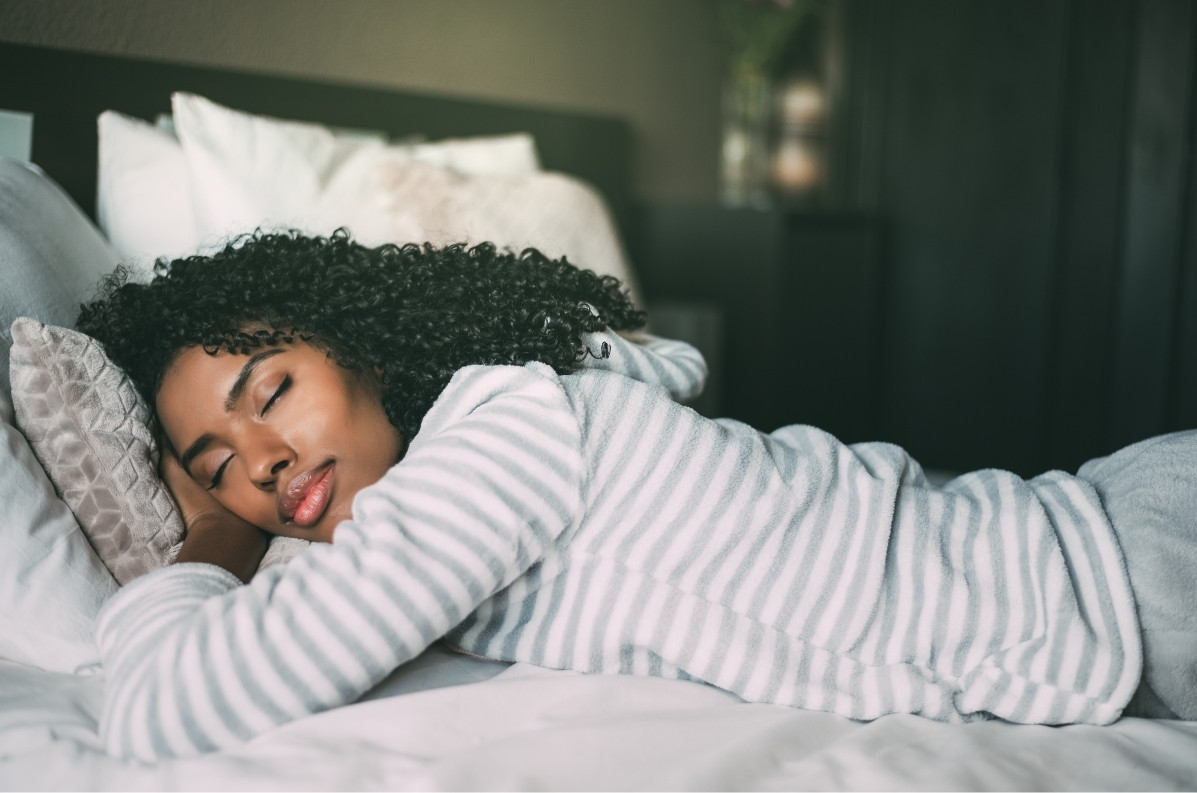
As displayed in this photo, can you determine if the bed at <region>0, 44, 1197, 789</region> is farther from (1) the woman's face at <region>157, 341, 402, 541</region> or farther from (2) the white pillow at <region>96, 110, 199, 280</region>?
(1) the woman's face at <region>157, 341, 402, 541</region>

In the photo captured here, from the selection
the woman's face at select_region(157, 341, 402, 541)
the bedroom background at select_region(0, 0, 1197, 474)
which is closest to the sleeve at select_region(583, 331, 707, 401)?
the woman's face at select_region(157, 341, 402, 541)

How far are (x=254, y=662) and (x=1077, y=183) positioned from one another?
260 centimetres

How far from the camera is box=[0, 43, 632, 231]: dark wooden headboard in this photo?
4.60 ft

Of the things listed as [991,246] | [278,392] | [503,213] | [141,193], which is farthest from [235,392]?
[991,246]

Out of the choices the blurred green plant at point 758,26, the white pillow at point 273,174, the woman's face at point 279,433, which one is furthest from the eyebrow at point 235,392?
the blurred green plant at point 758,26

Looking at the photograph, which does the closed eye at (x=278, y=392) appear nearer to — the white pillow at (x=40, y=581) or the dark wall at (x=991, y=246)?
the white pillow at (x=40, y=581)

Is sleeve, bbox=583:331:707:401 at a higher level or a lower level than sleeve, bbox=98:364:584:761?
higher

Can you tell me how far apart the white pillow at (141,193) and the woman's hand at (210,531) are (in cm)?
48

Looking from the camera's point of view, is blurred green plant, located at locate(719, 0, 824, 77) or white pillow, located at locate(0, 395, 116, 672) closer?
white pillow, located at locate(0, 395, 116, 672)

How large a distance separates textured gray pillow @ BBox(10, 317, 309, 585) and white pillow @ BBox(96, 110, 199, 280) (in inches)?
17.7

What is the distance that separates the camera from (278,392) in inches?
35.9

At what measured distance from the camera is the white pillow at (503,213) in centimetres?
157

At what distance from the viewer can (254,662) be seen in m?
0.69

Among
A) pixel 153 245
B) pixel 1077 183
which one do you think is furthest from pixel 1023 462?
pixel 153 245
